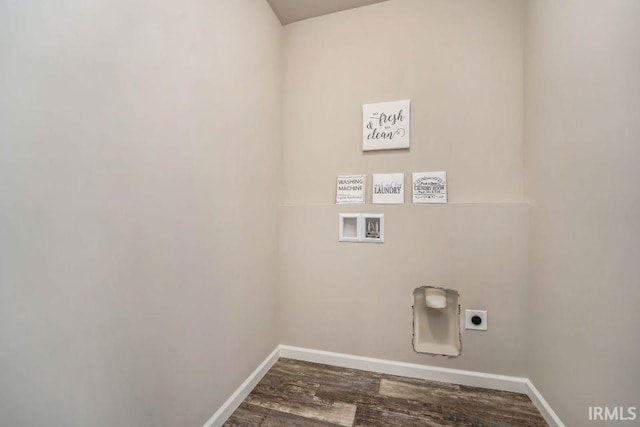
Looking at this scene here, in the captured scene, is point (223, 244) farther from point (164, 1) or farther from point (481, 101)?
point (481, 101)

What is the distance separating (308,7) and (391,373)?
2.63 m

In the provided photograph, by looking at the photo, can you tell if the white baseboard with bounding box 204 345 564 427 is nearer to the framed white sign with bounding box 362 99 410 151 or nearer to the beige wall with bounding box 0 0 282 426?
the beige wall with bounding box 0 0 282 426

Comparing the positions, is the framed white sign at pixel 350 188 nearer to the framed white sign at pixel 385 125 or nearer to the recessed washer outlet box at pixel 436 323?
the framed white sign at pixel 385 125

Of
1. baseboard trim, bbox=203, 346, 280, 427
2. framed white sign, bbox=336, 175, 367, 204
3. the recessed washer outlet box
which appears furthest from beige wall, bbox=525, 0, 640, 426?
baseboard trim, bbox=203, 346, 280, 427

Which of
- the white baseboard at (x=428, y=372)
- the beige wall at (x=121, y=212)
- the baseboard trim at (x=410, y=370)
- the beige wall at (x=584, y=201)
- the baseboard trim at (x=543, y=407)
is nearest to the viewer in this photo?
the beige wall at (x=121, y=212)

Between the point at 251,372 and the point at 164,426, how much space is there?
63 centimetres

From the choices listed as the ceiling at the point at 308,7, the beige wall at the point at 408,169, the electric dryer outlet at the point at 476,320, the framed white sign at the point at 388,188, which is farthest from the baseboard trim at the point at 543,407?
the ceiling at the point at 308,7

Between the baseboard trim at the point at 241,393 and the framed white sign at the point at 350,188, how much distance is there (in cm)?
121

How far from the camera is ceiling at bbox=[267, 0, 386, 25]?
1.80 m

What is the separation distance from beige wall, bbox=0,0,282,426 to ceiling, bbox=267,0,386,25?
18.6 inches

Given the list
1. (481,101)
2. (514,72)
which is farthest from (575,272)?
(514,72)

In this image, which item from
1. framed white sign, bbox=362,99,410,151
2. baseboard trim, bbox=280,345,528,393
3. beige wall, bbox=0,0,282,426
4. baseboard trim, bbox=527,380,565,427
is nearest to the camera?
beige wall, bbox=0,0,282,426

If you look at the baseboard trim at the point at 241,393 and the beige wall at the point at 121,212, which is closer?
the beige wall at the point at 121,212

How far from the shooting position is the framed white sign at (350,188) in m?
1.81
